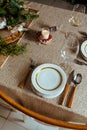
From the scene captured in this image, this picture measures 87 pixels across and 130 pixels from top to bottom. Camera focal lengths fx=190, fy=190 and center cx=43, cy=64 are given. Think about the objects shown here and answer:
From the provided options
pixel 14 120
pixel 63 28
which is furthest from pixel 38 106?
pixel 14 120

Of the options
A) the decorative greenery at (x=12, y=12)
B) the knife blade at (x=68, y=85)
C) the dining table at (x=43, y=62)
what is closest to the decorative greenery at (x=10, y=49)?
the dining table at (x=43, y=62)

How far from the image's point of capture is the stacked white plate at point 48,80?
864 mm

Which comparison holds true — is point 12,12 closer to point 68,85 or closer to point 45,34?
point 45,34

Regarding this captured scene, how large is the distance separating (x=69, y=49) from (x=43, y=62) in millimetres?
168

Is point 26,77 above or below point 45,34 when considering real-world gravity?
below

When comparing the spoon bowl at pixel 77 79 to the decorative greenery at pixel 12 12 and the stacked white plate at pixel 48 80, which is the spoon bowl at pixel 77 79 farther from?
the decorative greenery at pixel 12 12

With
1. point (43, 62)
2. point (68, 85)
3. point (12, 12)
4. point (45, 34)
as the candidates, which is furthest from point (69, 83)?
point (12, 12)

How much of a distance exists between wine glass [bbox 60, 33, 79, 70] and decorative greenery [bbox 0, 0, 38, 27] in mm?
264

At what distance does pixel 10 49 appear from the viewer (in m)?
1.02

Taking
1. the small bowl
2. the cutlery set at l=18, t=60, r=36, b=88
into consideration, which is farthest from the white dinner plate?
the cutlery set at l=18, t=60, r=36, b=88

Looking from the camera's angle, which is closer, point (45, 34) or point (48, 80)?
point (48, 80)

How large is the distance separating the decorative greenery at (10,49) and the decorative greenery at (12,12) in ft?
0.42

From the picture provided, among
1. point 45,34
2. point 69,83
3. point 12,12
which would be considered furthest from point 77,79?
point 12,12

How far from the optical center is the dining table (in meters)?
0.85
